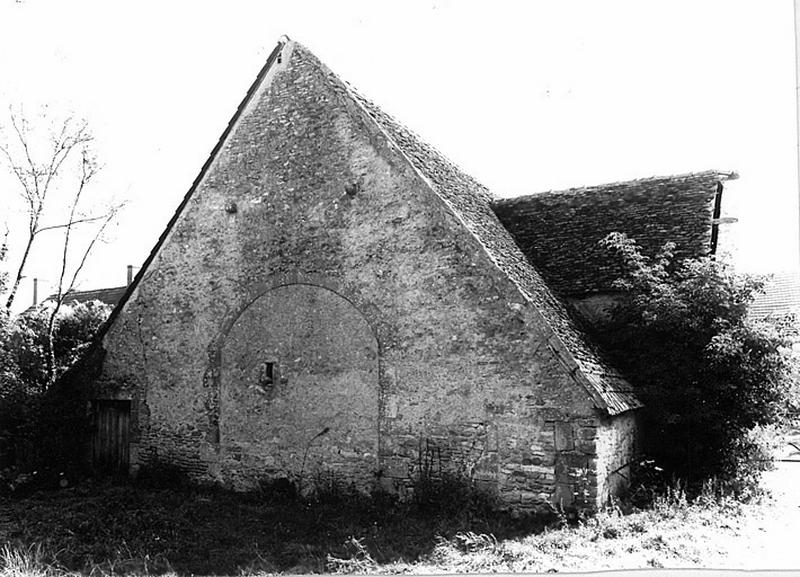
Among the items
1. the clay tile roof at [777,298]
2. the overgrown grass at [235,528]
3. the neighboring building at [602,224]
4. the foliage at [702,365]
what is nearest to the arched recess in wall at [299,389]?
the overgrown grass at [235,528]

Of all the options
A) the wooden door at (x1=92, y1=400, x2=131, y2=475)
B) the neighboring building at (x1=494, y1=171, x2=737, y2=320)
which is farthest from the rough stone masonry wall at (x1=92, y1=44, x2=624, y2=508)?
the neighboring building at (x1=494, y1=171, x2=737, y2=320)

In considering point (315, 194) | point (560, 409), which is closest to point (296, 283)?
point (315, 194)

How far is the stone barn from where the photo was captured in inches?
400

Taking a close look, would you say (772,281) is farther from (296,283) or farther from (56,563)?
(56,563)

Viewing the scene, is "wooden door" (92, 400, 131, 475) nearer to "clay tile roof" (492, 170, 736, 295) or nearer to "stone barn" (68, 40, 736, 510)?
"stone barn" (68, 40, 736, 510)

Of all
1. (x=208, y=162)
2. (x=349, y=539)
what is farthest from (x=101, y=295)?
(x=349, y=539)

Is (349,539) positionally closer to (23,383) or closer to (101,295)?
(23,383)

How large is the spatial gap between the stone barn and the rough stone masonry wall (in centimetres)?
3

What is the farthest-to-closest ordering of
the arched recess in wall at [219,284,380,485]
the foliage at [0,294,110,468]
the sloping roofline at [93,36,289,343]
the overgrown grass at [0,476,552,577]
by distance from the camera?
1. the foliage at [0,294,110,468]
2. the sloping roofline at [93,36,289,343]
3. the arched recess in wall at [219,284,380,485]
4. the overgrown grass at [0,476,552,577]

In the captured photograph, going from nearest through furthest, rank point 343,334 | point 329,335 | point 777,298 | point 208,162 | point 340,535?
point 340,535, point 343,334, point 329,335, point 777,298, point 208,162

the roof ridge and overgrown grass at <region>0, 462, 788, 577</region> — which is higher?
the roof ridge

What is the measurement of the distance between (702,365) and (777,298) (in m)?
2.32

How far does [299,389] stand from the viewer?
12000 millimetres

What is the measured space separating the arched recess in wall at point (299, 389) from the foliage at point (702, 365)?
13.7 ft
